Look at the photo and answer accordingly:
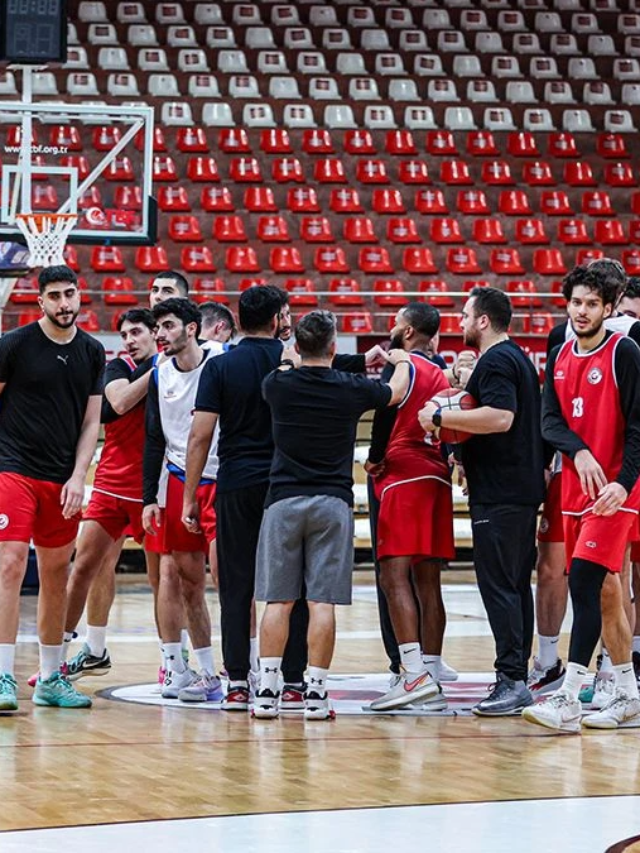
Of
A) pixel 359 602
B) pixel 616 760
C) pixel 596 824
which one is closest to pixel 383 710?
pixel 616 760

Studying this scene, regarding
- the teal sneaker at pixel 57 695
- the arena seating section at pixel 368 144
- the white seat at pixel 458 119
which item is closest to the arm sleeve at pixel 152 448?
the teal sneaker at pixel 57 695

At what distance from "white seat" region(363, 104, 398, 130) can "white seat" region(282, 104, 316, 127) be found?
766 millimetres

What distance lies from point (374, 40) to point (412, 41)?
63 centimetres

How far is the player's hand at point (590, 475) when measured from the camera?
265 inches

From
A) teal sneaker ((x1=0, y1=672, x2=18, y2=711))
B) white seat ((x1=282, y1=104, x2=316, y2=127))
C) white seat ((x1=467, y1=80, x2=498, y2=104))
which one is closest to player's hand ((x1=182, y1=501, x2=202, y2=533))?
teal sneaker ((x1=0, y1=672, x2=18, y2=711))

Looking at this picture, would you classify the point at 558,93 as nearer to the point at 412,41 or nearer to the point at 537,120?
the point at 537,120

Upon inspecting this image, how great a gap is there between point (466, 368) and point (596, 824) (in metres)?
3.65

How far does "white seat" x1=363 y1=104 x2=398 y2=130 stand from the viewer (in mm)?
22297

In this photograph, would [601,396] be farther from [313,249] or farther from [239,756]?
[313,249]

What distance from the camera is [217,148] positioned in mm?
21531

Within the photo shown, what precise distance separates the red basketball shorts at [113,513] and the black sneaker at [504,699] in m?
2.03

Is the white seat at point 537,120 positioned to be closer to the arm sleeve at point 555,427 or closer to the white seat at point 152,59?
the white seat at point 152,59

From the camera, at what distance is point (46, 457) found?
7.34 m

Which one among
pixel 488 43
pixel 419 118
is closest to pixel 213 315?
pixel 419 118
